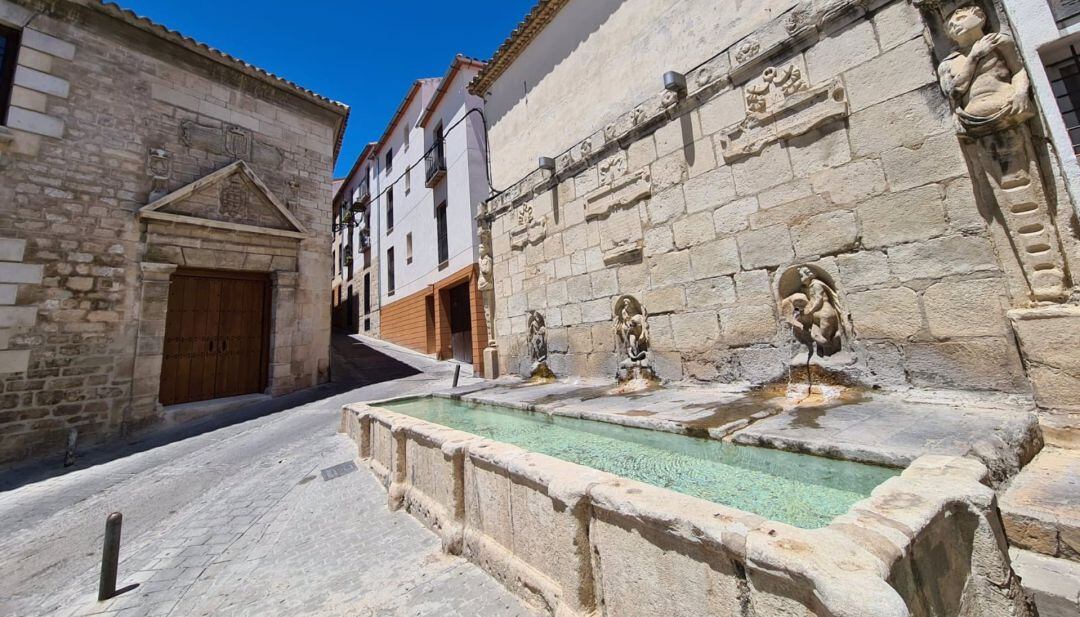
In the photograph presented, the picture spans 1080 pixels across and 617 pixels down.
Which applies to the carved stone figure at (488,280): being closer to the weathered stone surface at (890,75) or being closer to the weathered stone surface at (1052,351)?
the weathered stone surface at (890,75)

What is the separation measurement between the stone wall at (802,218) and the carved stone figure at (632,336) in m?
0.10

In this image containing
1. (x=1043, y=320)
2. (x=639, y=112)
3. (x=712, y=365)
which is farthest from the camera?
(x=639, y=112)

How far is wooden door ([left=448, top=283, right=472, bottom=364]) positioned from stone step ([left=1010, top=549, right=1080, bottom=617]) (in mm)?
10656

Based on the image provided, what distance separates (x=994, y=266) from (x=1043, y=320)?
446 millimetres

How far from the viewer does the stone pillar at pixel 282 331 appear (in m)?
7.83

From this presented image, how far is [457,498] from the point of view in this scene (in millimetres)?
2348

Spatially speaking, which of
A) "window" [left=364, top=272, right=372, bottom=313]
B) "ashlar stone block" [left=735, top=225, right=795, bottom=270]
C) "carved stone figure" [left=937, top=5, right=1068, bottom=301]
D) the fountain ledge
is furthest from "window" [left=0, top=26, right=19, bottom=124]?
"window" [left=364, top=272, right=372, bottom=313]

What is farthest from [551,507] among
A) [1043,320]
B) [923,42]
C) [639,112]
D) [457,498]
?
[639,112]

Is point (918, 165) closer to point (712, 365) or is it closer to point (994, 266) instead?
point (994, 266)

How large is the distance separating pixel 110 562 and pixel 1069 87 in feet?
21.7

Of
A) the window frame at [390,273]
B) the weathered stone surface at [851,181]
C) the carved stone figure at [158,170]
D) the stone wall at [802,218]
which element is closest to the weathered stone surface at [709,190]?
the stone wall at [802,218]

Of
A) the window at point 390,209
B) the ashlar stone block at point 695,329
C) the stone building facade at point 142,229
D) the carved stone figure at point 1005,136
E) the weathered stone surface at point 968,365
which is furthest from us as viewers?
the window at point 390,209

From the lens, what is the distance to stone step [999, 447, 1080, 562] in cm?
137

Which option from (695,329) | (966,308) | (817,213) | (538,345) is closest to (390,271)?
(538,345)
